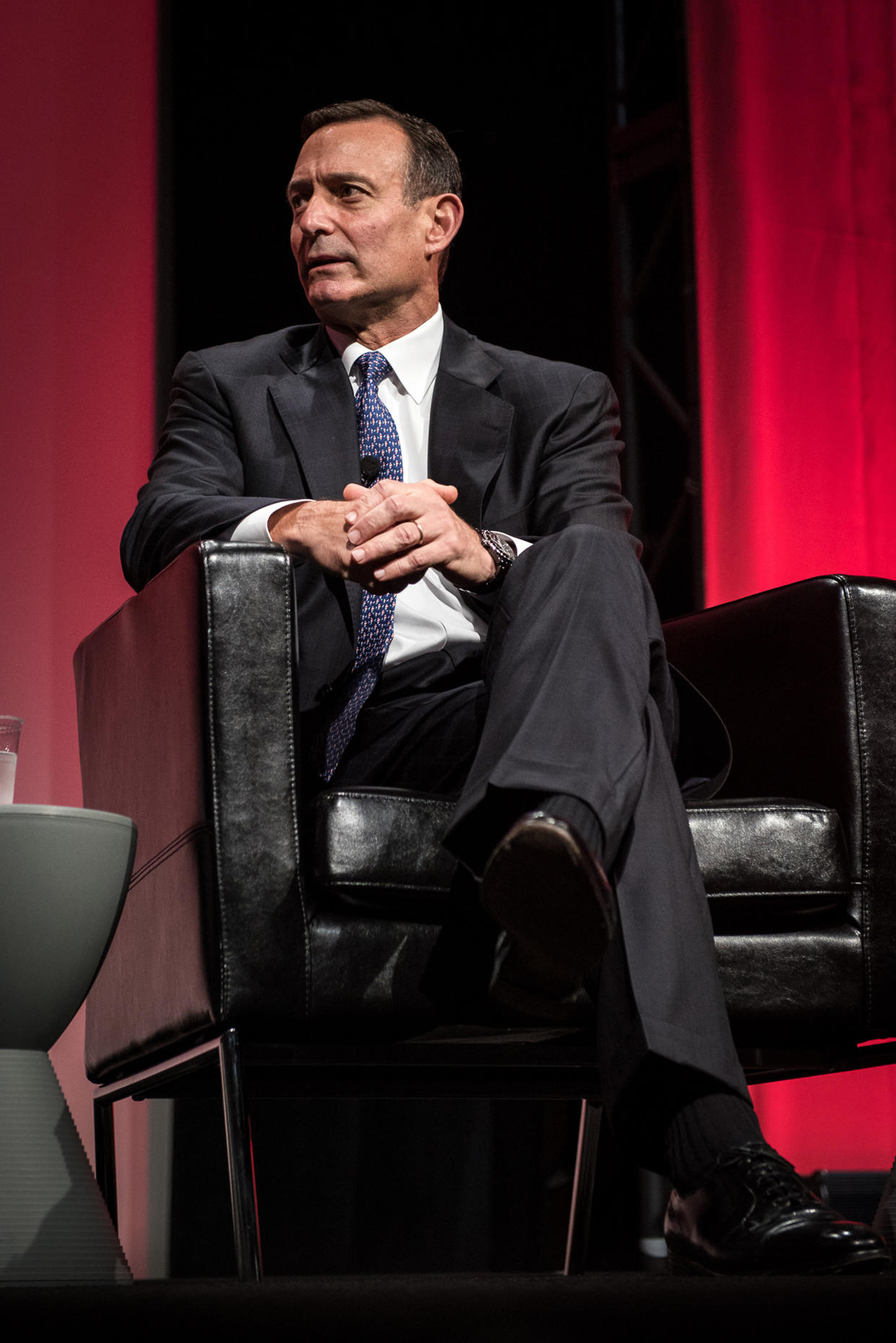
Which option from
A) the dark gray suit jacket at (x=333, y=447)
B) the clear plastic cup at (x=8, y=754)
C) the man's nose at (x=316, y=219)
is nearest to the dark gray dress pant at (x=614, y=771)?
the dark gray suit jacket at (x=333, y=447)

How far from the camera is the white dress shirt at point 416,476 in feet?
5.75

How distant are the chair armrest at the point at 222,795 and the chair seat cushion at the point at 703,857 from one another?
0.05 m

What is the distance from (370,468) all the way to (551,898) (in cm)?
87

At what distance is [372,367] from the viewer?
1.94 metres

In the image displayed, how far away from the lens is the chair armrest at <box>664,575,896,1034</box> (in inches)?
61.9

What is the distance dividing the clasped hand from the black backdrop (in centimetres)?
119

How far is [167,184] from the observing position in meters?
2.87

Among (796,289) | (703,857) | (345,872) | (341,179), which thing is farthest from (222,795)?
(796,289)

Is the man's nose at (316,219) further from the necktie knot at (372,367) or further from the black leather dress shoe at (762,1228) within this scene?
the black leather dress shoe at (762,1228)

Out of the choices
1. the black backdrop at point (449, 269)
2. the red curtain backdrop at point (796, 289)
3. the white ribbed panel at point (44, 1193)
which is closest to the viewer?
the white ribbed panel at point (44, 1193)

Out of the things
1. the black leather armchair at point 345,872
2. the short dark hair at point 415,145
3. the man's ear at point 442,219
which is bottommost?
the black leather armchair at point 345,872

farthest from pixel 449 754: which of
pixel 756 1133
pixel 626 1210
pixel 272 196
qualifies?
pixel 272 196

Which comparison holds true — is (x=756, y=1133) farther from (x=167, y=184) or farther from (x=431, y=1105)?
(x=167, y=184)

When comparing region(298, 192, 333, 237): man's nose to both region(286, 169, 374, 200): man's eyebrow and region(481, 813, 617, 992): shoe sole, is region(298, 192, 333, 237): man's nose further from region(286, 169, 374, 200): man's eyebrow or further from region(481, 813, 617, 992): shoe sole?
region(481, 813, 617, 992): shoe sole
